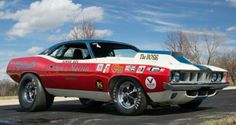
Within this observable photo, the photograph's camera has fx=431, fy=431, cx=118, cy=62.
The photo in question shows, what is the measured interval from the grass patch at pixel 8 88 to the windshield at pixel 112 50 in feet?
60.7

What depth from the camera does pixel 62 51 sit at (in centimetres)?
992

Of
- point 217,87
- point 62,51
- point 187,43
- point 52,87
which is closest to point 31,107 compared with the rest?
point 52,87

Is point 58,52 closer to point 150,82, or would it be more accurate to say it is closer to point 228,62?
point 150,82

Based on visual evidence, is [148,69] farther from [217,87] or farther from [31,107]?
[31,107]

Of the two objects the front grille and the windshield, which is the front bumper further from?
the windshield

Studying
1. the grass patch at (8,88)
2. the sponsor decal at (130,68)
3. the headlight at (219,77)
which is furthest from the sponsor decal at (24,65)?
the grass patch at (8,88)

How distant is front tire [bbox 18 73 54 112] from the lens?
9812 mm

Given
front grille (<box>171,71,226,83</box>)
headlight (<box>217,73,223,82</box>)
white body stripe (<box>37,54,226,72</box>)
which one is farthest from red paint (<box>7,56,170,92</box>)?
headlight (<box>217,73,223,82</box>)

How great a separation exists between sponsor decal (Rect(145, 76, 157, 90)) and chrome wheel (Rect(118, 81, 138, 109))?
0.37 m

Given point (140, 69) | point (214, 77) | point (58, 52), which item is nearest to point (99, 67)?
point (140, 69)

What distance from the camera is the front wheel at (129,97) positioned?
Answer: 8133 mm

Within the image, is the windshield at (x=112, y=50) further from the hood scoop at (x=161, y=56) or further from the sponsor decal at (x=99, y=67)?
the hood scoop at (x=161, y=56)

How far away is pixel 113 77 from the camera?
335 inches

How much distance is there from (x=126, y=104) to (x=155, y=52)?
1172 millimetres
